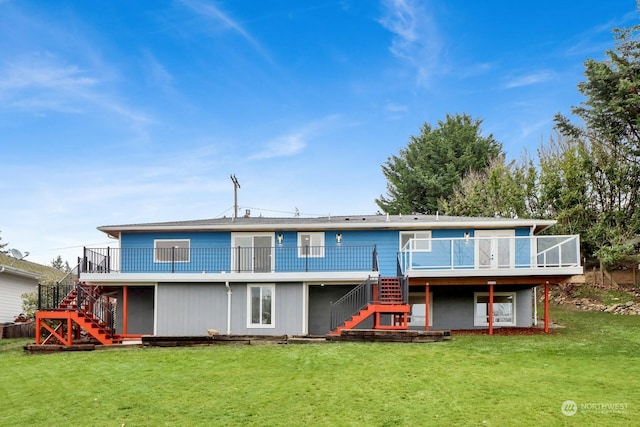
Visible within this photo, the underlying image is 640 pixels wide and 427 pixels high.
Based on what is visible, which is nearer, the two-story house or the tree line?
the two-story house

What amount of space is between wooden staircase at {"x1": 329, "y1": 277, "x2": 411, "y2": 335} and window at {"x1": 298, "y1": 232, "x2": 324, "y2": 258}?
236 centimetres

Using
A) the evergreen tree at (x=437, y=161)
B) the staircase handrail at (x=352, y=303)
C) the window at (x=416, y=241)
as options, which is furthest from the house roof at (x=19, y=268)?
the evergreen tree at (x=437, y=161)

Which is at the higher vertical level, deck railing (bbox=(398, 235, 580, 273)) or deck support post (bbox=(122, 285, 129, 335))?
deck railing (bbox=(398, 235, 580, 273))

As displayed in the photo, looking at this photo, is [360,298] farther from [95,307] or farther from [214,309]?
[95,307]

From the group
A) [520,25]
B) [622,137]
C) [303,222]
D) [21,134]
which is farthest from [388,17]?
[21,134]

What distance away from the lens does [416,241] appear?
20.0m

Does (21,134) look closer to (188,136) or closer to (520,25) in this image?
Answer: (188,136)

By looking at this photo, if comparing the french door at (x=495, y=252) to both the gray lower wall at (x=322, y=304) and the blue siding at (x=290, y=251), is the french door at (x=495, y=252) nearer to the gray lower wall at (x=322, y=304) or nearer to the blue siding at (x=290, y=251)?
the blue siding at (x=290, y=251)

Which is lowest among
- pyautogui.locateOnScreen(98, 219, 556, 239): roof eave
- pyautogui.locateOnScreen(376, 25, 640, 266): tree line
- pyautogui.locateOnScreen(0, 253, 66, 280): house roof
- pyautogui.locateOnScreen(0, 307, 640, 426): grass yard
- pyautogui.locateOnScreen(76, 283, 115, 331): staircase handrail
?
pyautogui.locateOnScreen(0, 307, 640, 426): grass yard

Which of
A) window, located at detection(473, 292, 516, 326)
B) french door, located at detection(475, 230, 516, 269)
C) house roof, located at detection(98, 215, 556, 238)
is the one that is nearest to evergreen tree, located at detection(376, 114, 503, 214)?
house roof, located at detection(98, 215, 556, 238)

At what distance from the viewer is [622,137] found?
2923 cm

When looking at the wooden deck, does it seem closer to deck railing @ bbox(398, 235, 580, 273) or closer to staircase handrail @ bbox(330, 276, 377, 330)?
staircase handrail @ bbox(330, 276, 377, 330)

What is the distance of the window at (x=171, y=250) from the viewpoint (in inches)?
838

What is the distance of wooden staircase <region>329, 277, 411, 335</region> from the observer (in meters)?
17.0
